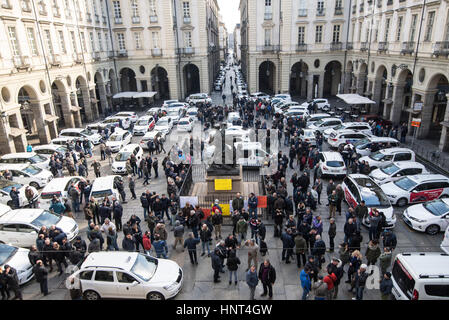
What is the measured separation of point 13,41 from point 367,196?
26.3 meters

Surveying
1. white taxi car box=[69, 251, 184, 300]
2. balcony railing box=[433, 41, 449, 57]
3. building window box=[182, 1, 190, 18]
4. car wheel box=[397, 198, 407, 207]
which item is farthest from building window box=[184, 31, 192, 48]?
white taxi car box=[69, 251, 184, 300]

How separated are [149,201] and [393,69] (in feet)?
82.8

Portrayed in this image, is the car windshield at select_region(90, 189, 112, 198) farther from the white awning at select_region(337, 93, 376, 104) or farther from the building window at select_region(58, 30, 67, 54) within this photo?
the white awning at select_region(337, 93, 376, 104)

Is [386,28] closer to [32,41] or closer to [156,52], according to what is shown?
[156,52]

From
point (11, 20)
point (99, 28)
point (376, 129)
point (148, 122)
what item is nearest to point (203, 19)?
point (99, 28)

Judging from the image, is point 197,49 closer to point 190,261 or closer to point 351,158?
point 351,158

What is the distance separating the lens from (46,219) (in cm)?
1373

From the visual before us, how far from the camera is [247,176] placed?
780 inches

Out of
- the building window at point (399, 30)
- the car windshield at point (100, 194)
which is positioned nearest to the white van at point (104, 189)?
the car windshield at point (100, 194)

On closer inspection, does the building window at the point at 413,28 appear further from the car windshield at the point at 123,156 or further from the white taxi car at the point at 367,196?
the car windshield at the point at 123,156

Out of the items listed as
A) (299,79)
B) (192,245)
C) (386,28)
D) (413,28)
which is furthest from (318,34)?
(192,245)

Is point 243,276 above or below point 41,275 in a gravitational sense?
below

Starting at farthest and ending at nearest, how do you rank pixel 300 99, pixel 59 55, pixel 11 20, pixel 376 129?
pixel 300 99, pixel 59 55, pixel 376 129, pixel 11 20

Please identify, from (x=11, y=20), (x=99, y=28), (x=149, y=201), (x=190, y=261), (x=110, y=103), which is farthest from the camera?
(x=110, y=103)
